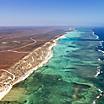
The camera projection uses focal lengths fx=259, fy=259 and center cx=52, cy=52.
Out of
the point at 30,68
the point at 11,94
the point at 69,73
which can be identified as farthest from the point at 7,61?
the point at 11,94

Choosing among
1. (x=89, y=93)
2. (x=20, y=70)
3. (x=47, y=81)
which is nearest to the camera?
(x=89, y=93)

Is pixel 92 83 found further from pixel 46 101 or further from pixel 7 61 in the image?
pixel 7 61

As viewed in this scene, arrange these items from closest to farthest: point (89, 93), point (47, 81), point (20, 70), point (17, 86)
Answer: point (89, 93), point (17, 86), point (47, 81), point (20, 70)

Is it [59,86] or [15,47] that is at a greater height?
[59,86]

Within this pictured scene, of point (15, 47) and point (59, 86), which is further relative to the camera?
point (15, 47)

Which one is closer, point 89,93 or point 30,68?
point 89,93

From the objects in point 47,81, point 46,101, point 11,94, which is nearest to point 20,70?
point 47,81

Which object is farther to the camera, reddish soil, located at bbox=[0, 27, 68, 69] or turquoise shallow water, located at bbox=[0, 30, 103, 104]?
reddish soil, located at bbox=[0, 27, 68, 69]

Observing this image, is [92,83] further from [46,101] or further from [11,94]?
[11,94]

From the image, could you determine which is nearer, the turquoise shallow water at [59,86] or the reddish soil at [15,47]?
the turquoise shallow water at [59,86]
